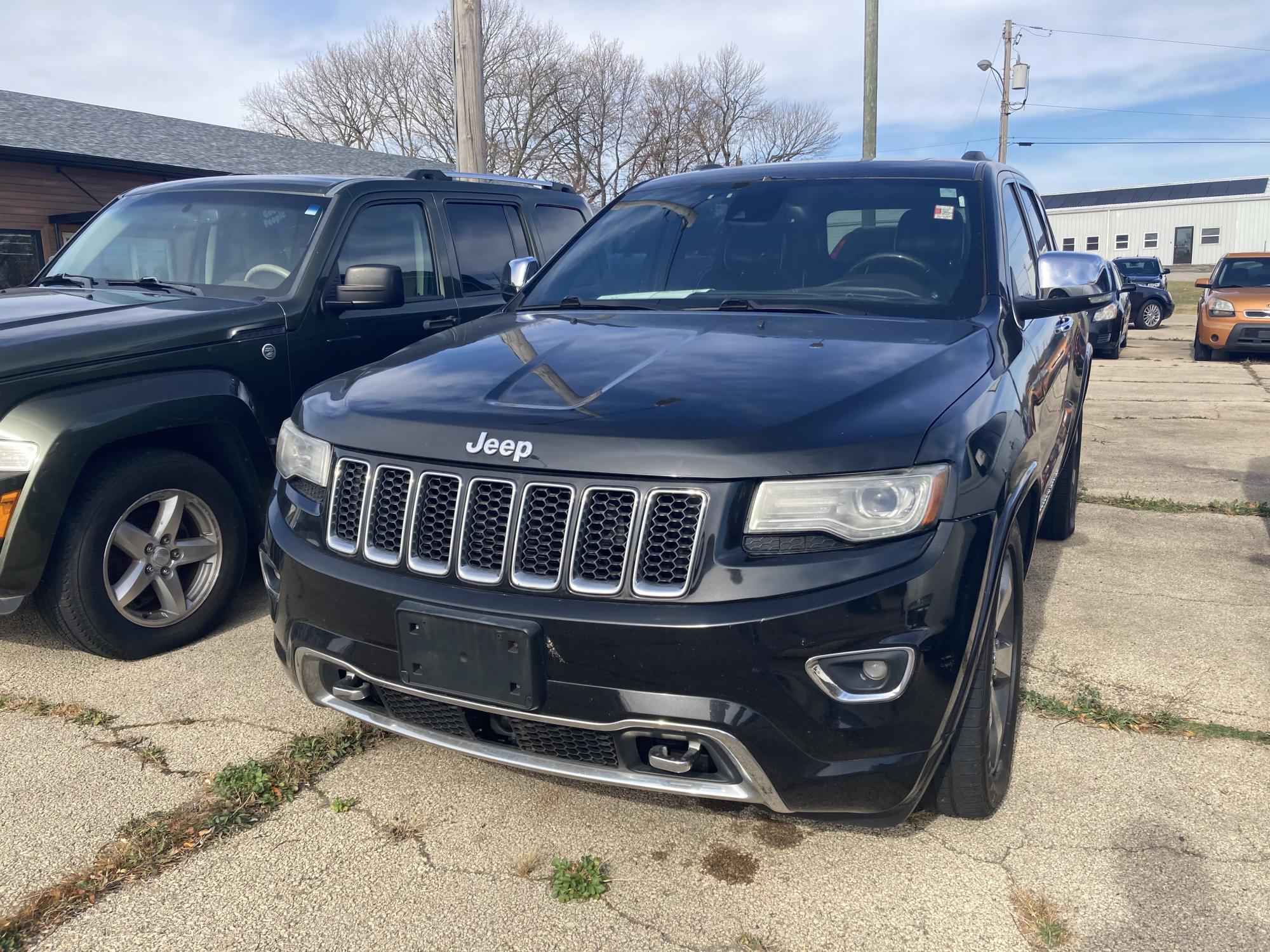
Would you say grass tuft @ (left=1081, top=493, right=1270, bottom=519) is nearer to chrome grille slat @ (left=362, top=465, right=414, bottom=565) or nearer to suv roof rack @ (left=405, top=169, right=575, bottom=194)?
suv roof rack @ (left=405, top=169, right=575, bottom=194)

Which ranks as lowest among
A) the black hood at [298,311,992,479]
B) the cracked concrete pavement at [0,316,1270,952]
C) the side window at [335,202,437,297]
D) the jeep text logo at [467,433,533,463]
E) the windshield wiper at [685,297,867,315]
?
the cracked concrete pavement at [0,316,1270,952]

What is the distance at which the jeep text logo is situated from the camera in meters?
2.32

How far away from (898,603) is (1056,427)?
232 cm

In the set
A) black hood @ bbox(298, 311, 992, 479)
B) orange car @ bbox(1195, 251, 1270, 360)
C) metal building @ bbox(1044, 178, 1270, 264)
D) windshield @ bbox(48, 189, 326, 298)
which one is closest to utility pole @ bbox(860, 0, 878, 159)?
orange car @ bbox(1195, 251, 1270, 360)

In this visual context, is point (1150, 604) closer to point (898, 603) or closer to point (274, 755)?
point (898, 603)

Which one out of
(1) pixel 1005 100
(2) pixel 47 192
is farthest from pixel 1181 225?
(2) pixel 47 192

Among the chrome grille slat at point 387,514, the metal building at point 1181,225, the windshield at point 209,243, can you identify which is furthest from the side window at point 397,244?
the metal building at point 1181,225

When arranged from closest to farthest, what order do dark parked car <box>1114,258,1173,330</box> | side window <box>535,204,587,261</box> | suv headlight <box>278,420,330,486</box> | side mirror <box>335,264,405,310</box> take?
suv headlight <box>278,420,330,486</box> < side mirror <box>335,264,405,310</box> < side window <box>535,204,587,261</box> < dark parked car <box>1114,258,1173,330</box>

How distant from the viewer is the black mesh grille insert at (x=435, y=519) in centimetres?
Answer: 240

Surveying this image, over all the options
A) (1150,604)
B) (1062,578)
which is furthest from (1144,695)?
(1062,578)

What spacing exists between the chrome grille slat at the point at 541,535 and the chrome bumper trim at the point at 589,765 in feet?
1.01

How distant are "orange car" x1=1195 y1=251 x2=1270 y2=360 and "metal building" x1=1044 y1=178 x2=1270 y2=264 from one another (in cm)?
4124

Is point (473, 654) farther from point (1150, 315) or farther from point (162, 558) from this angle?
point (1150, 315)

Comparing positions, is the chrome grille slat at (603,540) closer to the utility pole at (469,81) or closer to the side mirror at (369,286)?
the side mirror at (369,286)
